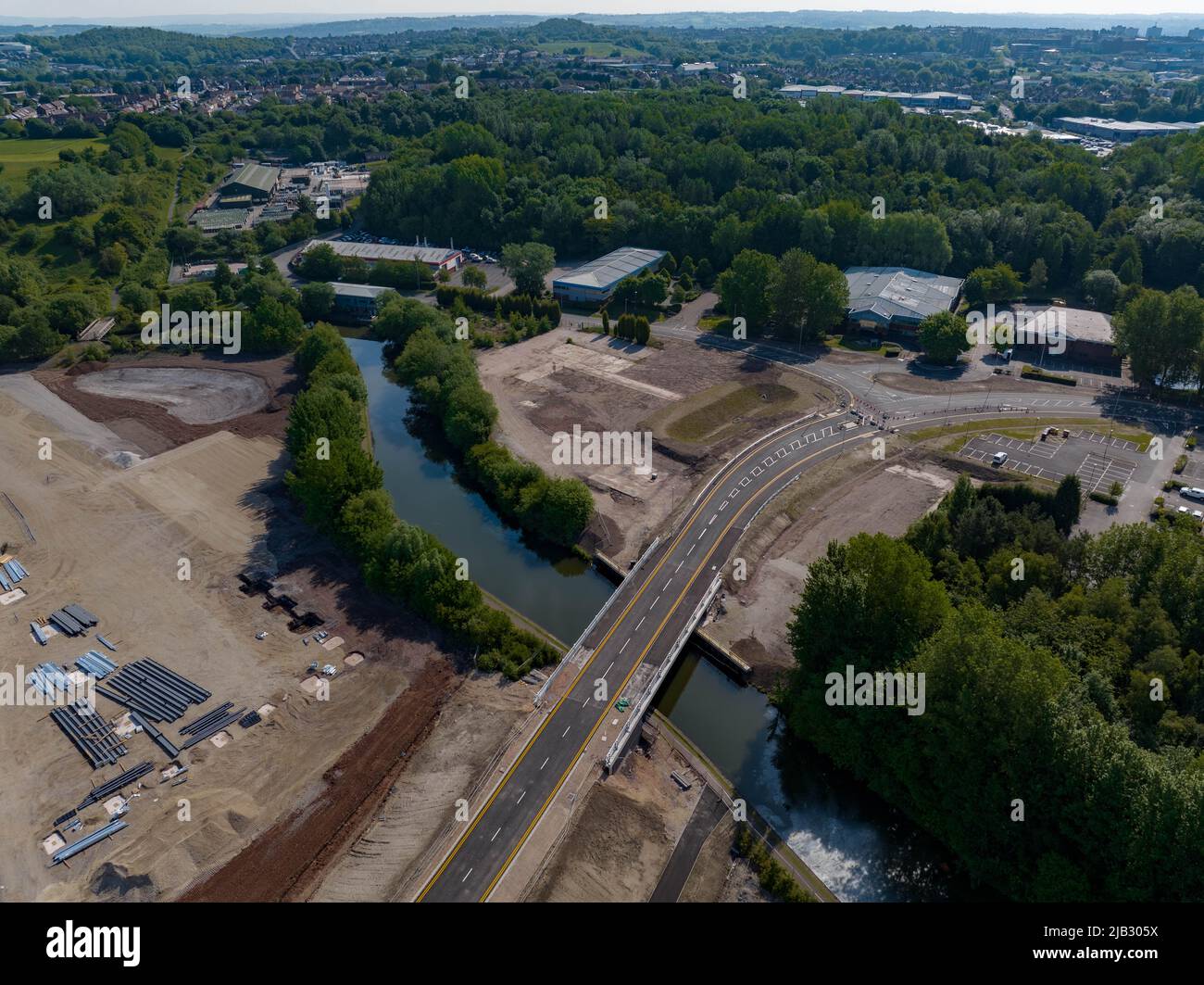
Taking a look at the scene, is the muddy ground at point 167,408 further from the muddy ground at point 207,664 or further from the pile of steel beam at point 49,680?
the pile of steel beam at point 49,680

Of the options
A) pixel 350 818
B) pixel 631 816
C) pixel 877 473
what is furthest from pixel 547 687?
pixel 877 473

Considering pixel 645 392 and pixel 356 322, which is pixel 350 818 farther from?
pixel 356 322

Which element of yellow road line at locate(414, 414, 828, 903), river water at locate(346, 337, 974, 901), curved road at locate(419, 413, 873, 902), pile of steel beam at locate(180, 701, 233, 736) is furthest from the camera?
pile of steel beam at locate(180, 701, 233, 736)

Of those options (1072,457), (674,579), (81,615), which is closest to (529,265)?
(674,579)

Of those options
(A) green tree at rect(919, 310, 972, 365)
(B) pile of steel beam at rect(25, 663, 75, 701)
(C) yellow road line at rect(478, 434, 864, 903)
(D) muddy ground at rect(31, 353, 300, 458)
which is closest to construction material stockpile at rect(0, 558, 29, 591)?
(B) pile of steel beam at rect(25, 663, 75, 701)

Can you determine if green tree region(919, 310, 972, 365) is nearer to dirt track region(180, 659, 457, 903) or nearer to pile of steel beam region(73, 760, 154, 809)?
dirt track region(180, 659, 457, 903)

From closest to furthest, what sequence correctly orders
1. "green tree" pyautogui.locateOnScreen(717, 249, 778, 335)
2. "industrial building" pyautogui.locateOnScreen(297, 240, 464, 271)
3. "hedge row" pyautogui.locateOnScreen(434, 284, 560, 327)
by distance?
"green tree" pyautogui.locateOnScreen(717, 249, 778, 335)
"hedge row" pyautogui.locateOnScreen(434, 284, 560, 327)
"industrial building" pyautogui.locateOnScreen(297, 240, 464, 271)
